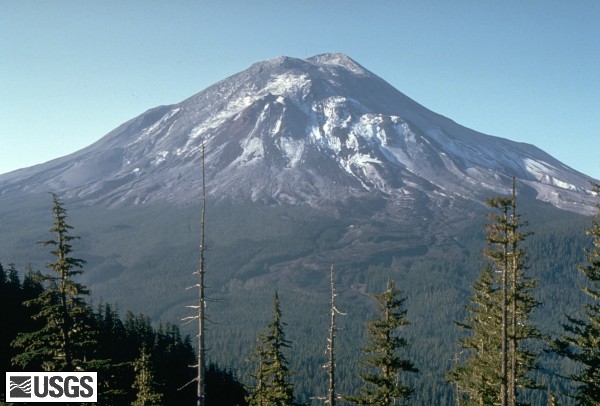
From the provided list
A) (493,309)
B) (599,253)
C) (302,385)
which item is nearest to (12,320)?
(493,309)

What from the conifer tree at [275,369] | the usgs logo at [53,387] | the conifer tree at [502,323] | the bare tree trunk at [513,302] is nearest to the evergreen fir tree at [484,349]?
the conifer tree at [502,323]

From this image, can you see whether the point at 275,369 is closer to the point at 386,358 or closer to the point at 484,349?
the point at 386,358

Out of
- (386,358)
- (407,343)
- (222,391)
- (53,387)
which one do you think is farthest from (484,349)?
(222,391)

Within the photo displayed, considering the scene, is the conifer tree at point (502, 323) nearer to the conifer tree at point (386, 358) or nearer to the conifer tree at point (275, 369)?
the conifer tree at point (386, 358)

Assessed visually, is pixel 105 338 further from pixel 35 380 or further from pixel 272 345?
pixel 35 380

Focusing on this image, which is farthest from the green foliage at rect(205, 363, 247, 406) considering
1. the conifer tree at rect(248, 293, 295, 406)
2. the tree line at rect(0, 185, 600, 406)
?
the conifer tree at rect(248, 293, 295, 406)

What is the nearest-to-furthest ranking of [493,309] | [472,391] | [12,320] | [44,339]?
[44,339] → [493,309] → [472,391] → [12,320]
